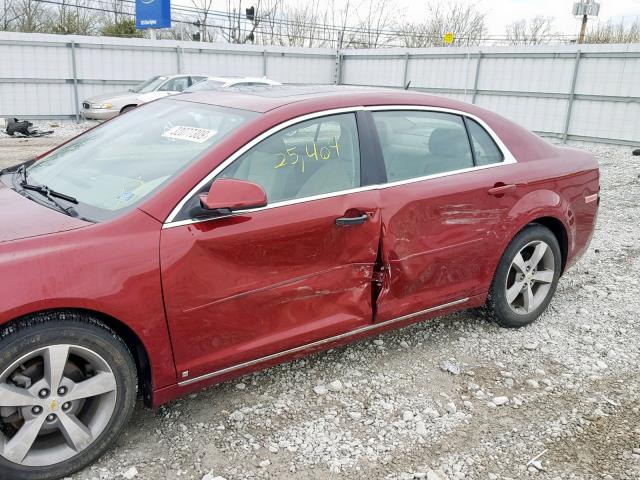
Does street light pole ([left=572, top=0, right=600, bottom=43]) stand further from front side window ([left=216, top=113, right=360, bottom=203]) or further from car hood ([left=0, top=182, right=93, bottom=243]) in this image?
car hood ([left=0, top=182, right=93, bottom=243])

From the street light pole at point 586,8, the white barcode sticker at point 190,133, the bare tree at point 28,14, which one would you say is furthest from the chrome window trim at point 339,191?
the bare tree at point 28,14

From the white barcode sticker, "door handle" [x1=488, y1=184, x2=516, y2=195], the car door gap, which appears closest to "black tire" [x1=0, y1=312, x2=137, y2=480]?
the white barcode sticker

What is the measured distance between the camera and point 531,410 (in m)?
3.26

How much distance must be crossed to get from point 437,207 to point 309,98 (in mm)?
994

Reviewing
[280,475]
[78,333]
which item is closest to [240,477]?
[280,475]

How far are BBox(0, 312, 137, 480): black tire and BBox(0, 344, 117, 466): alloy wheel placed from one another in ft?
0.06

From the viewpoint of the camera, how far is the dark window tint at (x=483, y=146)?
12.5ft

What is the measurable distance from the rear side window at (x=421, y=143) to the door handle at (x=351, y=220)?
1.08 feet

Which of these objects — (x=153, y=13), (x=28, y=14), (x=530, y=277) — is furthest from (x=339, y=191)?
(x=28, y=14)

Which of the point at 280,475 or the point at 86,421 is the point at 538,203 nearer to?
the point at 280,475

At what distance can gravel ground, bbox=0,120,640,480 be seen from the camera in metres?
2.74

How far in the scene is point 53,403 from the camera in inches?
95.2

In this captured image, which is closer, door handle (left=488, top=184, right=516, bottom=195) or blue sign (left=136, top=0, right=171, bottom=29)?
door handle (left=488, top=184, right=516, bottom=195)

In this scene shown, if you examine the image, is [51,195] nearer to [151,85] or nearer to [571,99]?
[151,85]
